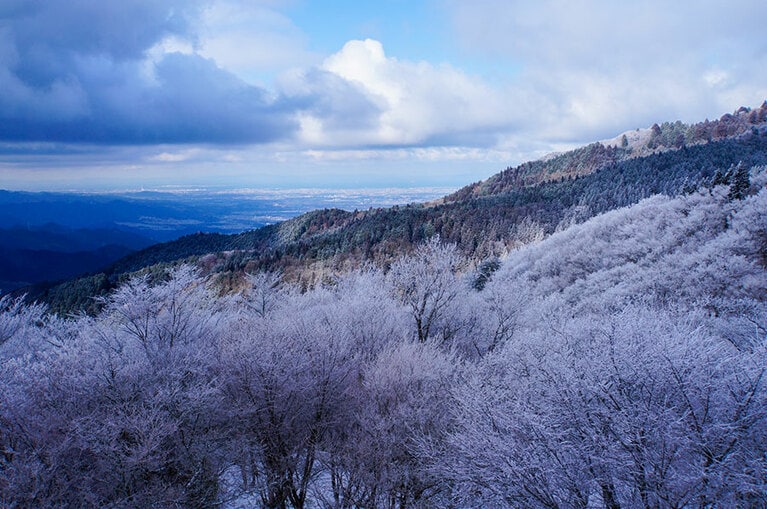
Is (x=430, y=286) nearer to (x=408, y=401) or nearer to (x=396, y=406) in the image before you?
(x=396, y=406)

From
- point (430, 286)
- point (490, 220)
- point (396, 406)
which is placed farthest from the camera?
point (490, 220)

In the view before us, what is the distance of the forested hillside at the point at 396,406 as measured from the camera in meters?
8.82

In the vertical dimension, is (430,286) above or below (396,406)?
above

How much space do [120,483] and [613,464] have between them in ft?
46.4

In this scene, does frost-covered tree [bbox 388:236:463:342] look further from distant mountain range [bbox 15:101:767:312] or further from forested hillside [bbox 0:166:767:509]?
distant mountain range [bbox 15:101:767:312]

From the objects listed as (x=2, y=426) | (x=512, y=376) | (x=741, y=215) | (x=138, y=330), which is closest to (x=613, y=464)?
(x=512, y=376)

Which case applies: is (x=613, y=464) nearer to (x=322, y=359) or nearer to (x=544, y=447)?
(x=544, y=447)

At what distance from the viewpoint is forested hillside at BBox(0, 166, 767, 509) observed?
8.82 m

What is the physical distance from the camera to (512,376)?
14672 mm

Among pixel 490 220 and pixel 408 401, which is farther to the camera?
pixel 490 220

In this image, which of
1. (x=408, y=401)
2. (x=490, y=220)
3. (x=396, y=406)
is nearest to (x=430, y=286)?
(x=396, y=406)

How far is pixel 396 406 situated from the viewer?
48.8ft

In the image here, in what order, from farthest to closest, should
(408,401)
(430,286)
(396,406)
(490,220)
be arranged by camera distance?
(490,220), (430,286), (396,406), (408,401)

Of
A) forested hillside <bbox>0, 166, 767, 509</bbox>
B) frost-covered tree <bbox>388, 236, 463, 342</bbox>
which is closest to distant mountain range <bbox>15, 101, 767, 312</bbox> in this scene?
frost-covered tree <bbox>388, 236, 463, 342</bbox>
